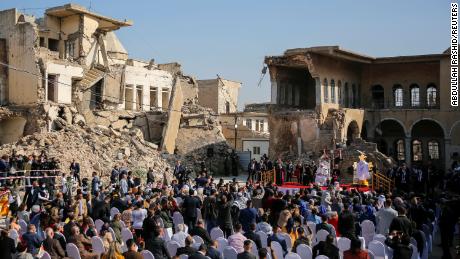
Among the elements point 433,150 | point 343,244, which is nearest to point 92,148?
point 343,244

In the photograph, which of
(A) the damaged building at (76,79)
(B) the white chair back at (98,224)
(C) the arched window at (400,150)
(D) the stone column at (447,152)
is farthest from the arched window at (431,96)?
(B) the white chair back at (98,224)

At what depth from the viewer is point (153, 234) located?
10703mm

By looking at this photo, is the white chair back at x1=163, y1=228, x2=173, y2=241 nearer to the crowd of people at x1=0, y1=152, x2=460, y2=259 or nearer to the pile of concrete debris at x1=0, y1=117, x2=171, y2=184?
the crowd of people at x1=0, y1=152, x2=460, y2=259

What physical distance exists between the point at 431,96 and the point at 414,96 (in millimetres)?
1178

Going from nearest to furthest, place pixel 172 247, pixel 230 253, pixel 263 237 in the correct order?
pixel 230 253, pixel 172 247, pixel 263 237

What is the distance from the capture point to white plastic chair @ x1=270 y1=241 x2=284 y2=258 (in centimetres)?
962

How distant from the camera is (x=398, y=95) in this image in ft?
122

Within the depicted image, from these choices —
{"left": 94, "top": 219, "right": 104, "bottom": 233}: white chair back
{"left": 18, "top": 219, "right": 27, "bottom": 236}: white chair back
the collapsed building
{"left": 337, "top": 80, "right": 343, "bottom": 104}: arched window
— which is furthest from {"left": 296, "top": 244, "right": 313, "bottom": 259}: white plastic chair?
{"left": 337, "top": 80, "right": 343, "bottom": 104}: arched window

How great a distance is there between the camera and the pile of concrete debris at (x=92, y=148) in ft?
91.2

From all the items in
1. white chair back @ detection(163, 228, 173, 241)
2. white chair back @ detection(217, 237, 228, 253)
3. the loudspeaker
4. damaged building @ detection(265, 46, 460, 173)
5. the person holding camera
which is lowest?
white chair back @ detection(163, 228, 173, 241)

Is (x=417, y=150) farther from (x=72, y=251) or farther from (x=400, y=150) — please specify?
(x=72, y=251)

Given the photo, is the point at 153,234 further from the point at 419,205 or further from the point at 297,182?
the point at 297,182

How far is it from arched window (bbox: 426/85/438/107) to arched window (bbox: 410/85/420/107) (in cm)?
69

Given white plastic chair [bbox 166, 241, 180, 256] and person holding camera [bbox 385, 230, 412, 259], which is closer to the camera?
person holding camera [bbox 385, 230, 412, 259]
